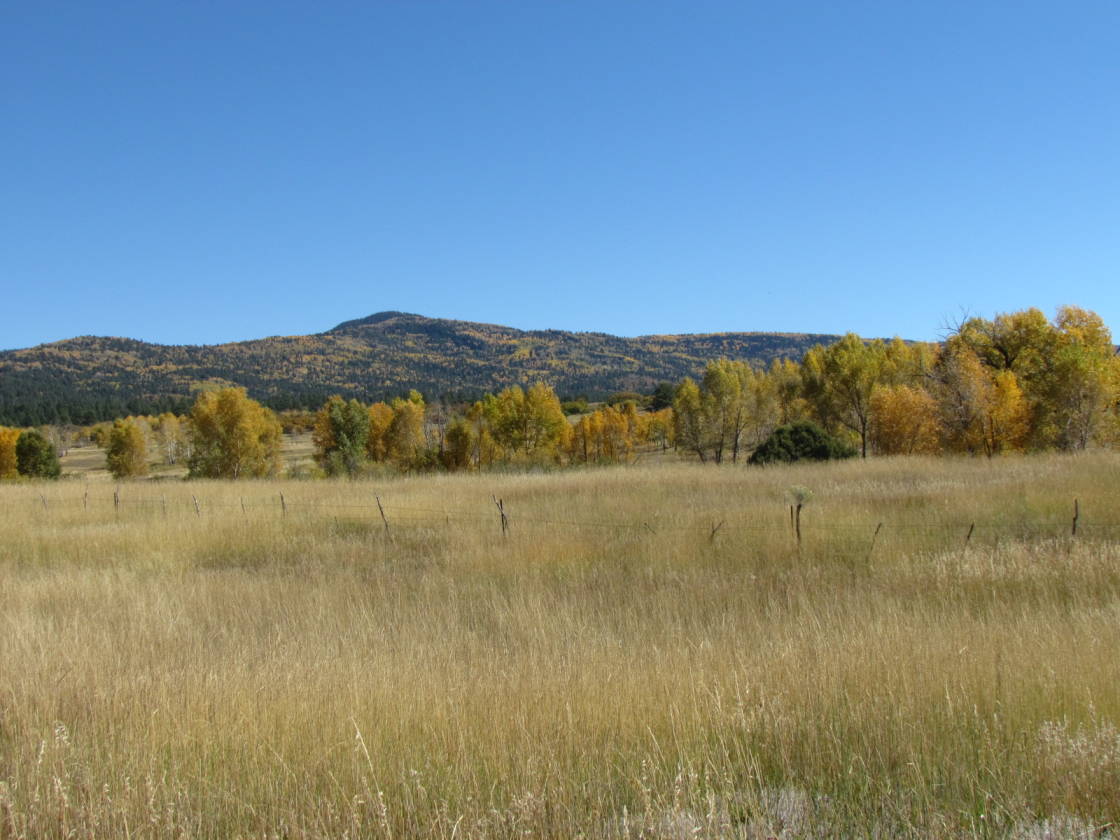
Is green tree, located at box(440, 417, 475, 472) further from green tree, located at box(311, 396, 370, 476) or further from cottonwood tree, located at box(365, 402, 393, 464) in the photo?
cottonwood tree, located at box(365, 402, 393, 464)

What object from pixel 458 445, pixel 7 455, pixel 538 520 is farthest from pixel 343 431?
pixel 538 520

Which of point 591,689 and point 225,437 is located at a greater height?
point 225,437

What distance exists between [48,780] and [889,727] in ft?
12.7

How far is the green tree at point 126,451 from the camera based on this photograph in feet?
228

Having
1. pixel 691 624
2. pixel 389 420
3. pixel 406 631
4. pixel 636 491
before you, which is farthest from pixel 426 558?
pixel 389 420

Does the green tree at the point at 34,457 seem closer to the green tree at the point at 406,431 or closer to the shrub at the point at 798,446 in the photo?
the green tree at the point at 406,431

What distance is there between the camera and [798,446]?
31.7 m

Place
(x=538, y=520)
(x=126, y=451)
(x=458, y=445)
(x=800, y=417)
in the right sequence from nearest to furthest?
(x=538, y=520)
(x=800, y=417)
(x=458, y=445)
(x=126, y=451)

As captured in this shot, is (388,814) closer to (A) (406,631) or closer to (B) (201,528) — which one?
(A) (406,631)

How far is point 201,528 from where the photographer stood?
1498 cm

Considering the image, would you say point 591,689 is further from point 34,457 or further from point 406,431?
point 34,457

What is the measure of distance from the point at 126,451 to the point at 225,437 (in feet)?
87.6

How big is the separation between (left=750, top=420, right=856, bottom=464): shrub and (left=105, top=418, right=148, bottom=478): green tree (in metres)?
61.8

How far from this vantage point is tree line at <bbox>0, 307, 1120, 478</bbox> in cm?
3228
